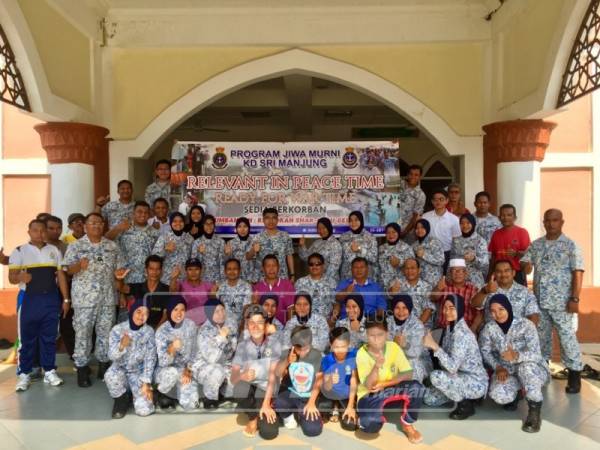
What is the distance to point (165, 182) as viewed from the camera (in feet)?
18.6

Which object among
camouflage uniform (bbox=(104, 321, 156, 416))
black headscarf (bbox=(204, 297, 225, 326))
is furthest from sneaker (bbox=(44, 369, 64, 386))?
black headscarf (bbox=(204, 297, 225, 326))

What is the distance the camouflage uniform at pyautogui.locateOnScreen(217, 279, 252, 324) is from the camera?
434 cm

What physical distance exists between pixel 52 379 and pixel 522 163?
5138mm

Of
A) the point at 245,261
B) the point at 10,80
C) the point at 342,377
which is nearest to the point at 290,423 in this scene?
the point at 342,377

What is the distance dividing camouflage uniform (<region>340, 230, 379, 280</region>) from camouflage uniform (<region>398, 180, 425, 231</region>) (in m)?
0.80

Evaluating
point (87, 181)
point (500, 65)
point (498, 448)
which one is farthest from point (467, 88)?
point (87, 181)

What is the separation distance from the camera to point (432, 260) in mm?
4652

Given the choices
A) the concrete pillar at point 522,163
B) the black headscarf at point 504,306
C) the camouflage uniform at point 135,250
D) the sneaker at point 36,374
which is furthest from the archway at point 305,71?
the black headscarf at point 504,306

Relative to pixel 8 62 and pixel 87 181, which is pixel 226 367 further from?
pixel 8 62

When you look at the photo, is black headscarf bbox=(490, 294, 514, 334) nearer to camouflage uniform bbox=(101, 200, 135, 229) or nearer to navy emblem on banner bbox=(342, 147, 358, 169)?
navy emblem on banner bbox=(342, 147, 358, 169)

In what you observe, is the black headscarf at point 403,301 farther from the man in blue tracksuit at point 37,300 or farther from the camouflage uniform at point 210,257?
the man in blue tracksuit at point 37,300

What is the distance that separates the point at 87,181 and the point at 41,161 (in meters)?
0.93

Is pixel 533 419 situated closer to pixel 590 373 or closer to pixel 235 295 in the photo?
pixel 590 373

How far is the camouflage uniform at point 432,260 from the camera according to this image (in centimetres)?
466
